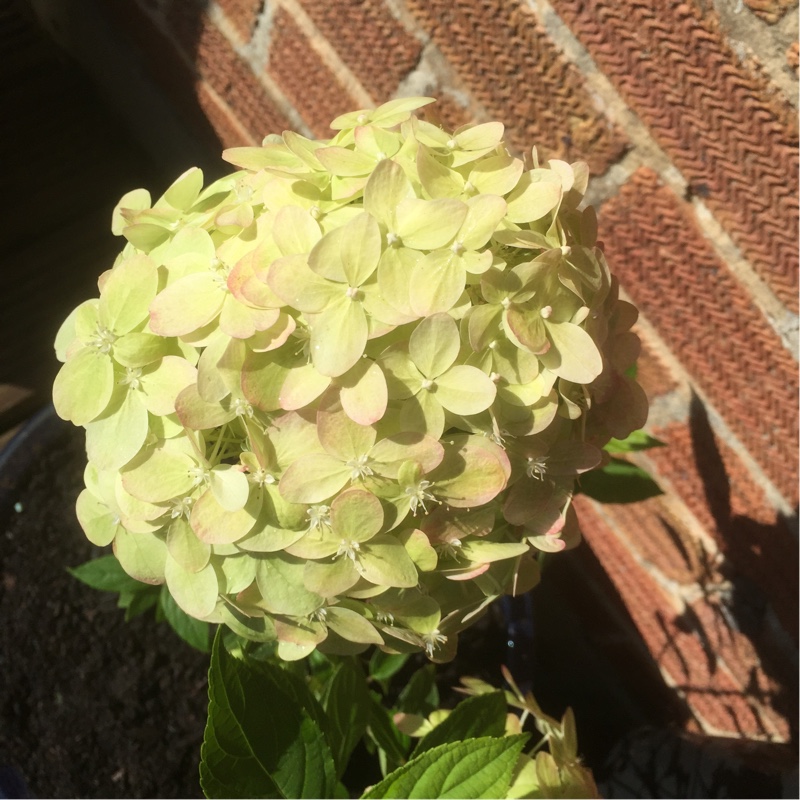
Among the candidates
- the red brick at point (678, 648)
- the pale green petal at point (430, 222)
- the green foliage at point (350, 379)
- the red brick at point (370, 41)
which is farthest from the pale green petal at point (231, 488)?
the red brick at point (678, 648)

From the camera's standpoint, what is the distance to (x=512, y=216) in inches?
11.0

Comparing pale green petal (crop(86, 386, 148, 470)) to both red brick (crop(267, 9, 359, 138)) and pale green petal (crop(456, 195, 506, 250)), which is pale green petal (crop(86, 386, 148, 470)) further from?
red brick (crop(267, 9, 359, 138))

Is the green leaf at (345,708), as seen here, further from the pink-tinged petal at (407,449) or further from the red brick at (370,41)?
the red brick at (370,41)

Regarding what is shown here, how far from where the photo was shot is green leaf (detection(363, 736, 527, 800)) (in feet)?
1.00

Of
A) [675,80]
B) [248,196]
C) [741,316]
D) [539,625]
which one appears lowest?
[539,625]

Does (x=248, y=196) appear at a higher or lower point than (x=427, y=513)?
higher

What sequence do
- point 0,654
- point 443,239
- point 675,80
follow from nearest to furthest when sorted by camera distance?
point 443,239 → point 675,80 → point 0,654

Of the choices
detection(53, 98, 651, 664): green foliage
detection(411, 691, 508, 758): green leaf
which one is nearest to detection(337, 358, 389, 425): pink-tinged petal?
detection(53, 98, 651, 664): green foliage

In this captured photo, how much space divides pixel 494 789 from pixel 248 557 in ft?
0.50

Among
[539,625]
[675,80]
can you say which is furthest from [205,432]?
[539,625]

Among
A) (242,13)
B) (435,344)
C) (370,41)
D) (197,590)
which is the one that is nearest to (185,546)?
(197,590)

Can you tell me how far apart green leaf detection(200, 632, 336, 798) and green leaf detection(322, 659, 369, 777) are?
0.07 meters

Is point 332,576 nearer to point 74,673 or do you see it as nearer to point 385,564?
point 385,564

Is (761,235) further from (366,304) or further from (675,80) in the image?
(366,304)
